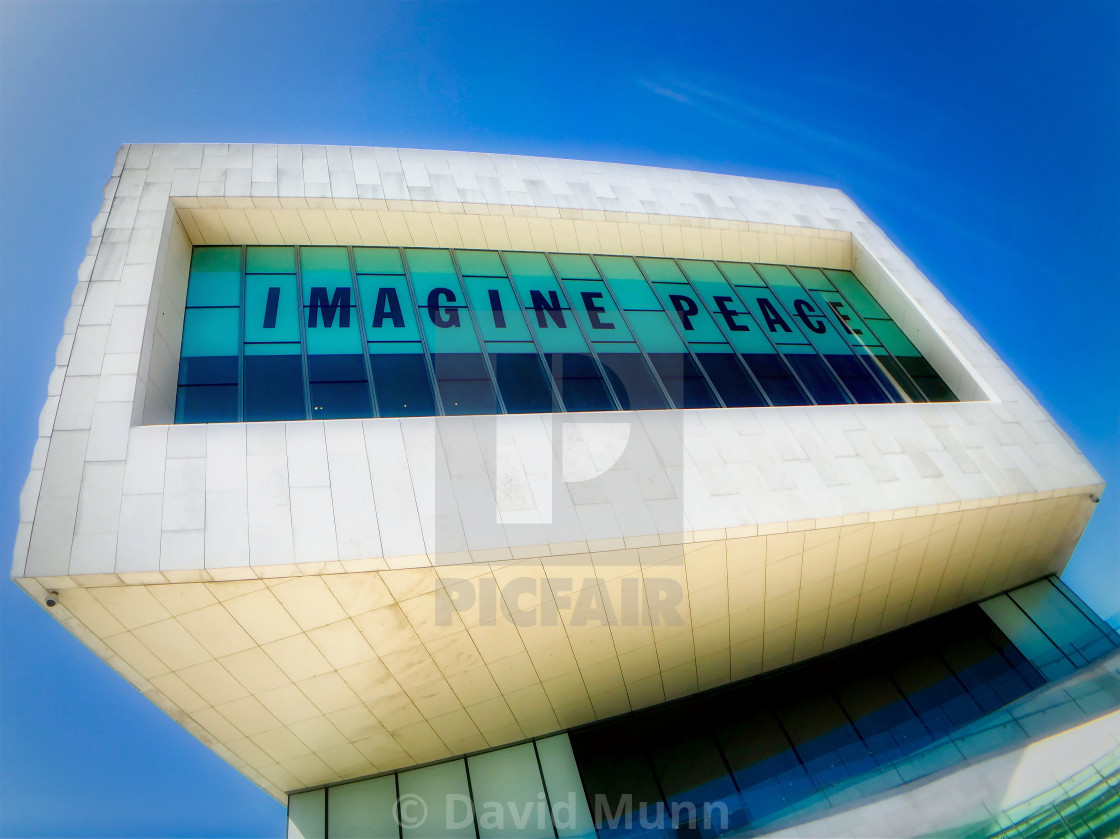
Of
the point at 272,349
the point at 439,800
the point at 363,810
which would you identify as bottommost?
the point at 439,800

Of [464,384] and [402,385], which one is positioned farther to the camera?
[464,384]

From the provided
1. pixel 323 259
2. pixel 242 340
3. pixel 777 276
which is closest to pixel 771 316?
pixel 777 276

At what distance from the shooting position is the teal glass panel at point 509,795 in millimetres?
11992

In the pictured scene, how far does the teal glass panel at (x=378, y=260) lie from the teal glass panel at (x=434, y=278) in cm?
24

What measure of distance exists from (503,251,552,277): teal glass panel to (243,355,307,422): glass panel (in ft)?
16.7

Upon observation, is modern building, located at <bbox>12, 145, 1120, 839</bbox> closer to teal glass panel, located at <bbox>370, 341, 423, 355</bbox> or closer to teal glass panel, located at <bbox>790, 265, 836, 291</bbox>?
teal glass panel, located at <bbox>370, 341, 423, 355</bbox>

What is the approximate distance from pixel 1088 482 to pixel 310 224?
53.5 feet

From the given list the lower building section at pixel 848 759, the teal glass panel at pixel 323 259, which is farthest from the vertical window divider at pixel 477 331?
the lower building section at pixel 848 759

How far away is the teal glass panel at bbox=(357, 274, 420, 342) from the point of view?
13.5 m

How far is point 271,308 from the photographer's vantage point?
44.6 feet

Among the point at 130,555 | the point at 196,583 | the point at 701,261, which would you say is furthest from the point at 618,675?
the point at 701,261

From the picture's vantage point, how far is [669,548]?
10.8 meters

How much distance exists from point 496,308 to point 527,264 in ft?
5.68

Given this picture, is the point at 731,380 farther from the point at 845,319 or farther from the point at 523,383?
the point at 845,319
